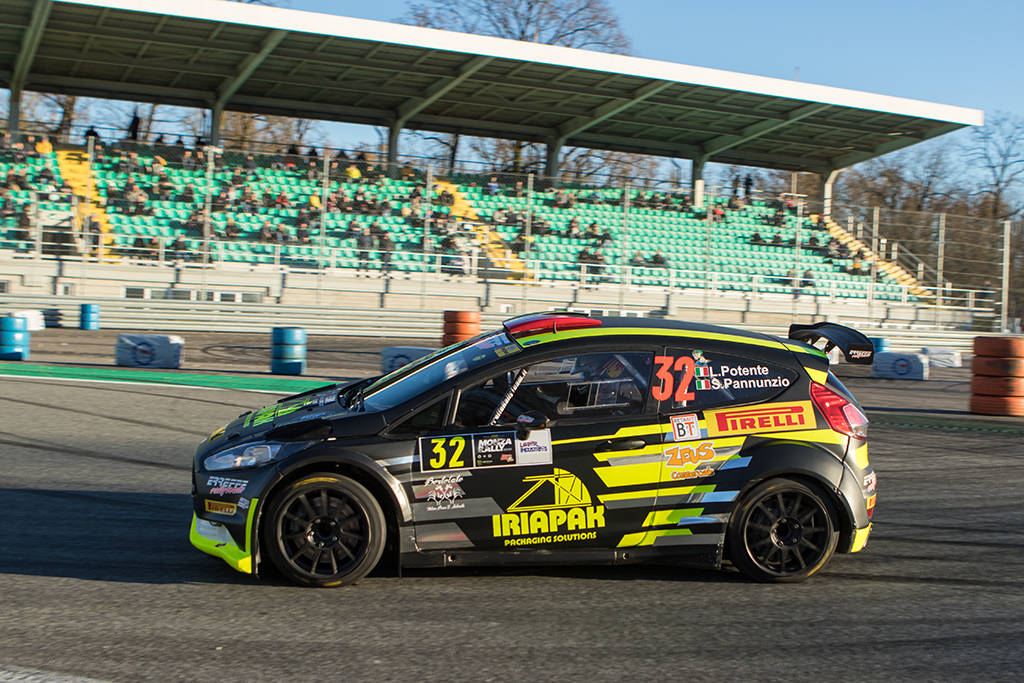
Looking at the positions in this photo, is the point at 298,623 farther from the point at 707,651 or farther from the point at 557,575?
the point at 707,651

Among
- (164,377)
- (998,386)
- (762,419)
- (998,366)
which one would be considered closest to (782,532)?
(762,419)

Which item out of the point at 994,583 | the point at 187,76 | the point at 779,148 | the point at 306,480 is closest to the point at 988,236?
the point at 779,148

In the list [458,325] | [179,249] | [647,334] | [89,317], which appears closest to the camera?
[647,334]

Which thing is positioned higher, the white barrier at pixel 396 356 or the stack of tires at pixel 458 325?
the stack of tires at pixel 458 325

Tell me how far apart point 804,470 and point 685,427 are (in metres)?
0.70

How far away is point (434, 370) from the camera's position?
18.4 ft

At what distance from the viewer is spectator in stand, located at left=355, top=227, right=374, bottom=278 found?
25.4 meters

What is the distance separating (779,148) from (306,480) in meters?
35.9

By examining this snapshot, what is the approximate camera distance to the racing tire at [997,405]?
13.2 m

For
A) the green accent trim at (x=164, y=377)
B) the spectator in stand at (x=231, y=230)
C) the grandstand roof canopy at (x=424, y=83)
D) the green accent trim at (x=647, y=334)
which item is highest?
the grandstand roof canopy at (x=424, y=83)

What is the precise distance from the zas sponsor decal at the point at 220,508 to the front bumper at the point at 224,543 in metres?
0.07

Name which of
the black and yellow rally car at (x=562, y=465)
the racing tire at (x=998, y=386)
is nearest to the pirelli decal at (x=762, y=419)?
the black and yellow rally car at (x=562, y=465)

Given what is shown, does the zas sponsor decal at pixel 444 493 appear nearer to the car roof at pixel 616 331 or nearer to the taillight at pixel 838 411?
the car roof at pixel 616 331

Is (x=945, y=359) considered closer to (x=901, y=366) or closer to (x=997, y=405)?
(x=901, y=366)
